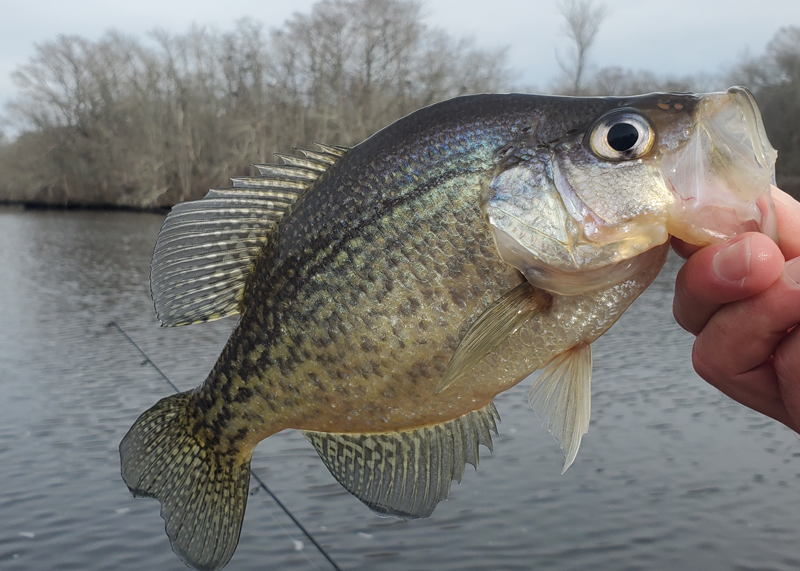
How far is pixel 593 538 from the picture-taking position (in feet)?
28.9

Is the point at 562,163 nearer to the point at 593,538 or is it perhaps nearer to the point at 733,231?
the point at 733,231

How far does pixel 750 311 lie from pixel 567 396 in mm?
514

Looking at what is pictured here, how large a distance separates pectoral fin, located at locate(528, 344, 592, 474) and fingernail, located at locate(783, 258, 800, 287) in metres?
0.52

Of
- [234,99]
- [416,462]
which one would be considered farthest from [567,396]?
[234,99]

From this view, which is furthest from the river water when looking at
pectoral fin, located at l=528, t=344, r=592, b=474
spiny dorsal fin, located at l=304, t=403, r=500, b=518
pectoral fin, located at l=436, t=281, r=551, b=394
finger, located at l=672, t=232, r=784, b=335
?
finger, located at l=672, t=232, r=784, b=335

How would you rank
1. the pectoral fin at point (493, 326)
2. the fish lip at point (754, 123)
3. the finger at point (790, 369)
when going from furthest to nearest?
the finger at point (790, 369), the pectoral fin at point (493, 326), the fish lip at point (754, 123)

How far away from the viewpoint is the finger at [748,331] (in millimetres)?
1708

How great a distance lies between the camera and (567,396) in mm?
1797

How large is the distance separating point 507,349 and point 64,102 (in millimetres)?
62239

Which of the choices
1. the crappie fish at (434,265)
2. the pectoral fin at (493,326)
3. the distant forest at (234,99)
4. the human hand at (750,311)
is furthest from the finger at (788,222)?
the distant forest at (234,99)

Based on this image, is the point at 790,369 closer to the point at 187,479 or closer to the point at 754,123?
the point at 754,123

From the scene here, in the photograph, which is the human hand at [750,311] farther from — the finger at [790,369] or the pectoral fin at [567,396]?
the pectoral fin at [567,396]

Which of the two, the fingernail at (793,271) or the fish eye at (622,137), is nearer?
the fish eye at (622,137)

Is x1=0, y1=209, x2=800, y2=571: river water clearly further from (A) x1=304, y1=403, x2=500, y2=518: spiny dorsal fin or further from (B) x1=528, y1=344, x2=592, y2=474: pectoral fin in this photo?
(B) x1=528, y1=344, x2=592, y2=474: pectoral fin
